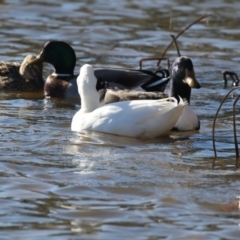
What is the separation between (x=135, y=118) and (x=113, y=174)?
4.89 ft

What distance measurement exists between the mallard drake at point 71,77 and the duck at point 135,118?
193cm

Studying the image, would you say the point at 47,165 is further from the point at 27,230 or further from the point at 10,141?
the point at 27,230

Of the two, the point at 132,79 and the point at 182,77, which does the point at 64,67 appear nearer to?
the point at 132,79

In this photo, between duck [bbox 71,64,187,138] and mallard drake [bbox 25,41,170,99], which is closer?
duck [bbox 71,64,187,138]

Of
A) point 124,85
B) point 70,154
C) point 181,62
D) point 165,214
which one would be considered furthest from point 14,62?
point 165,214

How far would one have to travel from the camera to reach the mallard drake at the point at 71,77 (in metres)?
12.0

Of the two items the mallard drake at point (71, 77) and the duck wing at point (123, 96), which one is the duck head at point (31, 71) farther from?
Result: the duck wing at point (123, 96)

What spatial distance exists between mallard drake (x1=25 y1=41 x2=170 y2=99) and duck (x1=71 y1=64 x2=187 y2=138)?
1932 mm

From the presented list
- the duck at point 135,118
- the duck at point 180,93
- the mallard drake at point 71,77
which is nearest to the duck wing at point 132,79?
the mallard drake at point 71,77

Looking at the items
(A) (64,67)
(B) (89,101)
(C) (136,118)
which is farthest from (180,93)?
(A) (64,67)

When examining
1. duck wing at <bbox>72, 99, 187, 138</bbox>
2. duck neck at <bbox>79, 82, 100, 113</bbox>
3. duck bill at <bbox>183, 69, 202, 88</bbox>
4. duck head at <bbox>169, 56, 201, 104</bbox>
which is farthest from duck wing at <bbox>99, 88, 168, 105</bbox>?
duck wing at <bbox>72, 99, 187, 138</bbox>

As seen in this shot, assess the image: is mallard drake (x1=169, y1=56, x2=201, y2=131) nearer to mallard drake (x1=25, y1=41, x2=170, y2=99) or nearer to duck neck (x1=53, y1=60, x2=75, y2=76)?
mallard drake (x1=25, y1=41, x2=170, y2=99)

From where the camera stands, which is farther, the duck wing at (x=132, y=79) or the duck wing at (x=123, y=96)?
the duck wing at (x=132, y=79)

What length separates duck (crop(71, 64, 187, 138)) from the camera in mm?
9070
